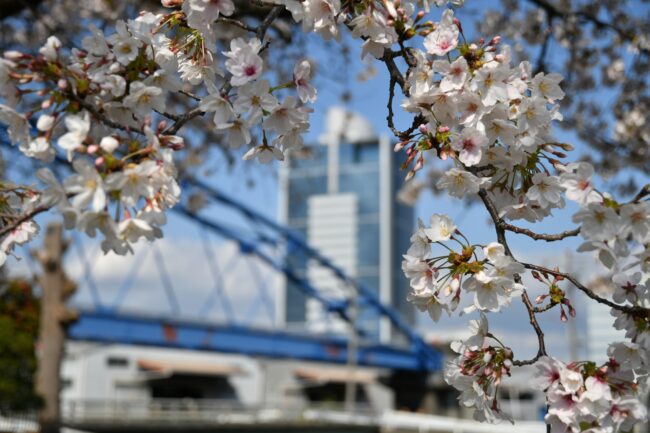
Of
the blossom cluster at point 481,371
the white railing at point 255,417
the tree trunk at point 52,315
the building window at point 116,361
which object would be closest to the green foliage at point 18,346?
the tree trunk at point 52,315

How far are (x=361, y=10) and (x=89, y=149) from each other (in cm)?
63

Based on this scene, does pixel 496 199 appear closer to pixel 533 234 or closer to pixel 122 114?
pixel 533 234

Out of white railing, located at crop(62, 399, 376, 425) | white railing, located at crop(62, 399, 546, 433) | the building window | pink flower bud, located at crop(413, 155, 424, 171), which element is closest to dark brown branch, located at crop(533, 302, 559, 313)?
pink flower bud, located at crop(413, 155, 424, 171)

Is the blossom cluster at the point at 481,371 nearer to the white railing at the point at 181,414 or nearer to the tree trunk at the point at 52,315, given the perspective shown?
the tree trunk at the point at 52,315

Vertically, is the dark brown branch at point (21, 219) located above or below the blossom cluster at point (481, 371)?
above

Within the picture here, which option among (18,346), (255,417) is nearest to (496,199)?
(18,346)

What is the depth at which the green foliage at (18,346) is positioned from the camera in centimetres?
1194

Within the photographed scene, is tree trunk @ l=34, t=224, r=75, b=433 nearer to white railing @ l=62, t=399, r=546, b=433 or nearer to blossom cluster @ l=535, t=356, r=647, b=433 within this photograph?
white railing @ l=62, t=399, r=546, b=433

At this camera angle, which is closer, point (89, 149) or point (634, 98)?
point (89, 149)

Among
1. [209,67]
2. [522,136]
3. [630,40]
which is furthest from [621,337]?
[630,40]

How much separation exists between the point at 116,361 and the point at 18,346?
2627cm

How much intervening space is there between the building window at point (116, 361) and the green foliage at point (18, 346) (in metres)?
22.2

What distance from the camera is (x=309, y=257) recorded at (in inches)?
1678

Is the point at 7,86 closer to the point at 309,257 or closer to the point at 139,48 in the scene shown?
the point at 139,48
